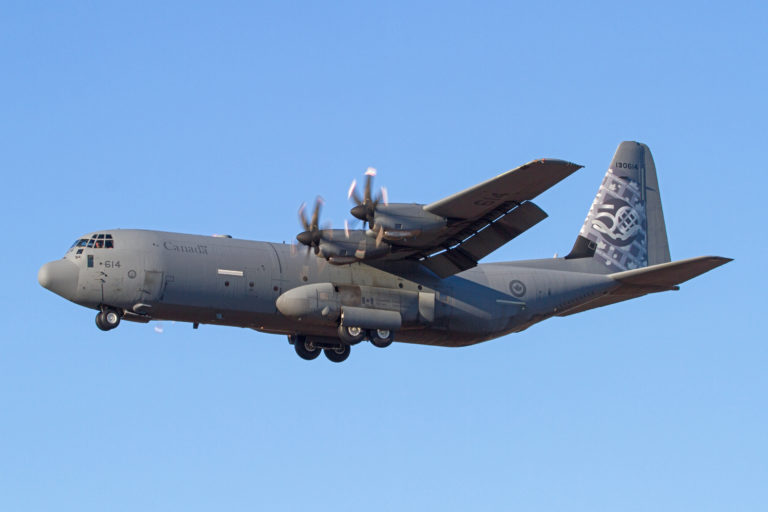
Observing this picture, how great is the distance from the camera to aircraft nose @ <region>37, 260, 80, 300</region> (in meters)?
27.5

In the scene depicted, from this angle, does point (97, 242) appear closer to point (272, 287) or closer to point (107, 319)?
point (107, 319)

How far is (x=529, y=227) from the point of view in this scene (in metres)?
28.6

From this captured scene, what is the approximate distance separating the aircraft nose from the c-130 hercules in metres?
0.02

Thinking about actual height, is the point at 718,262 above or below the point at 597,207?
below

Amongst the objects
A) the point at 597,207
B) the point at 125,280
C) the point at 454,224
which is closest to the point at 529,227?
the point at 454,224

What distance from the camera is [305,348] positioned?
3100 centimetres

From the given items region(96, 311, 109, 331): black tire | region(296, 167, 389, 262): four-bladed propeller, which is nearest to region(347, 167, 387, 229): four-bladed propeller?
region(296, 167, 389, 262): four-bladed propeller

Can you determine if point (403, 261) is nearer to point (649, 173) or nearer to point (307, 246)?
point (307, 246)

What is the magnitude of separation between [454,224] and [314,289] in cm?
379

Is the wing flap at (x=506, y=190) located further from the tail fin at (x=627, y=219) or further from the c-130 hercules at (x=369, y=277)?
the tail fin at (x=627, y=219)

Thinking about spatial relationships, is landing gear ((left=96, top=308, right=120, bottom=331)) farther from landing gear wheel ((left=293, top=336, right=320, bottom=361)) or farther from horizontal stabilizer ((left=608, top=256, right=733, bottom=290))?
horizontal stabilizer ((left=608, top=256, right=733, bottom=290))

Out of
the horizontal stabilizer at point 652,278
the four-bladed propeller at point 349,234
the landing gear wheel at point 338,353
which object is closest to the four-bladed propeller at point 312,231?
the four-bladed propeller at point 349,234

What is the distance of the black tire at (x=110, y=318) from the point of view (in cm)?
2780

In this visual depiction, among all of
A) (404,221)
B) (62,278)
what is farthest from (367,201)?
(62,278)
